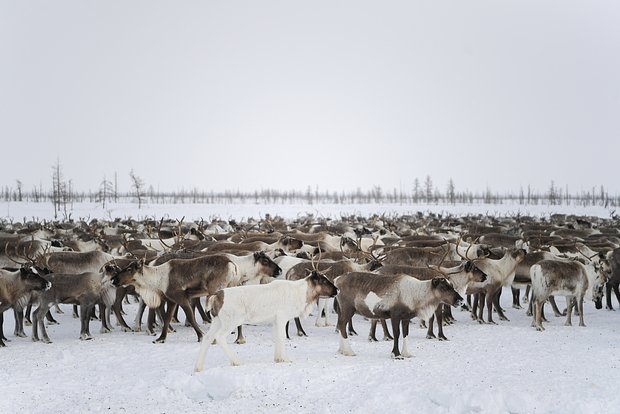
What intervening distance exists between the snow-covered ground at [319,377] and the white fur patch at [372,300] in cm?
77

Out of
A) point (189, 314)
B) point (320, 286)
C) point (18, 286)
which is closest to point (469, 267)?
point (320, 286)

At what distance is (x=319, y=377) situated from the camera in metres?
8.02

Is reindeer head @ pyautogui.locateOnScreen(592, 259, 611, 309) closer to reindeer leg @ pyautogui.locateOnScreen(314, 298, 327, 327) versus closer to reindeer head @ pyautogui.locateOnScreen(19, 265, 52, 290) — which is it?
reindeer leg @ pyautogui.locateOnScreen(314, 298, 327, 327)

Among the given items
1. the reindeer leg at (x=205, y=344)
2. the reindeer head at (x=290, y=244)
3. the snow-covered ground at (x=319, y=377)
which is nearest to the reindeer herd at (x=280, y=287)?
the reindeer leg at (x=205, y=344)

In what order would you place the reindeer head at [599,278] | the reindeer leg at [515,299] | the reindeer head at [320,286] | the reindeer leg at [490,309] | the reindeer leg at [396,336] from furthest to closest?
the reindeer leg at [515,299] → the reindeer head at [599,278] → the reindeer leg at [490,309] → the reindeer head at [320,286] → the reindeer leg at [396,336]

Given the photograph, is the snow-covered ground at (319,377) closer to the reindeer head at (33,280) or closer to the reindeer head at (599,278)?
the reindeer head at (33,280)

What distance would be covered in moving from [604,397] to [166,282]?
7.38 meters

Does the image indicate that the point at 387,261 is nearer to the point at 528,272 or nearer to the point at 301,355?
the point at 528,272

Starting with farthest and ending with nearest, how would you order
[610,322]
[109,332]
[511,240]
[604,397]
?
[511,240] → [610,322] → [109,332] → [604,397]

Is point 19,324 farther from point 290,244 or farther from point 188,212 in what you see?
point 188,212

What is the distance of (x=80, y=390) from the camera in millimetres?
7910

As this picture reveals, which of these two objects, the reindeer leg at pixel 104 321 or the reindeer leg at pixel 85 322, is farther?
the reindeer leg at pixel 104 321

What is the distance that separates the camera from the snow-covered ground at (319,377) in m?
7.29

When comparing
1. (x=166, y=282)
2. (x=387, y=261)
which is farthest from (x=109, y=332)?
(x=387, y=261)
